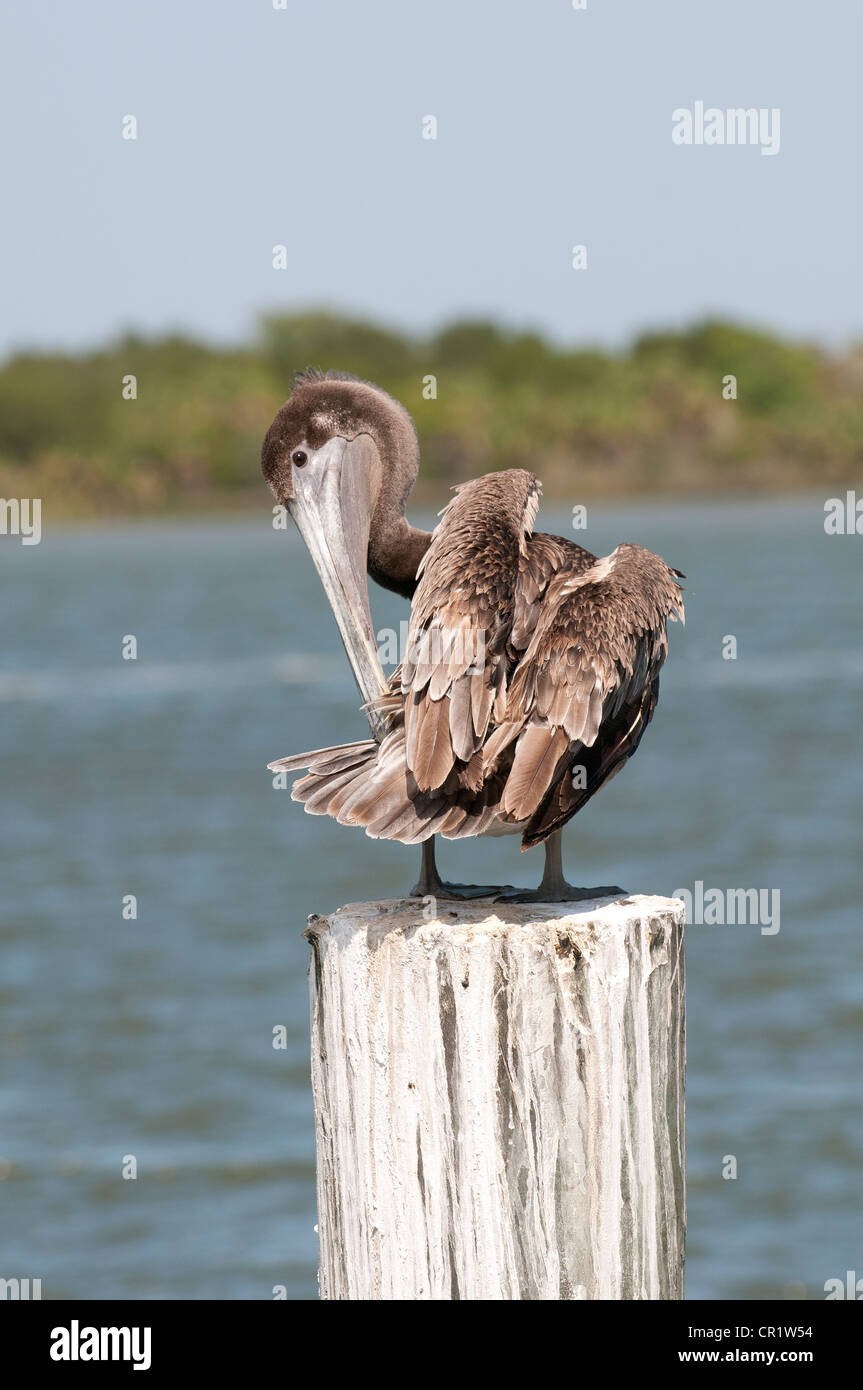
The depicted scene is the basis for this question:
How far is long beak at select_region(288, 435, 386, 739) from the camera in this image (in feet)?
12.6

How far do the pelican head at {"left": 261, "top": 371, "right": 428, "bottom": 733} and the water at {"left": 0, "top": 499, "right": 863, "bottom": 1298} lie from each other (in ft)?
15.9

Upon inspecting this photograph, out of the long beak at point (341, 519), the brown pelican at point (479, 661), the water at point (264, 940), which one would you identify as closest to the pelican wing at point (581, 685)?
the brown pelican at point (479, 661)

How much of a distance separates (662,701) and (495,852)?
9.09 m

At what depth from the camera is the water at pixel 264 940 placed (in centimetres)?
909

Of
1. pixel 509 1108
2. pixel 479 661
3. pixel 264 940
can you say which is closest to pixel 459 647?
pixel 479 661

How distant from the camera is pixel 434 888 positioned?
3584 millimetres

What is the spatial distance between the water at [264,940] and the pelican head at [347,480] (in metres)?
4.85

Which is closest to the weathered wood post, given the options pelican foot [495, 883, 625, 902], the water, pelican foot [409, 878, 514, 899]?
pelican foot [495, 883, 625, 902]

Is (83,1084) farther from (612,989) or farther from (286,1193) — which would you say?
(612,989)

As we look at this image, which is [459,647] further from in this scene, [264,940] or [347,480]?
[264,940]

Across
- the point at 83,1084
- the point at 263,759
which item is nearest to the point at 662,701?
the point at 263,759

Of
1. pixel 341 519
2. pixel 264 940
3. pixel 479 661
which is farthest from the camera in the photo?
pixel 264 940

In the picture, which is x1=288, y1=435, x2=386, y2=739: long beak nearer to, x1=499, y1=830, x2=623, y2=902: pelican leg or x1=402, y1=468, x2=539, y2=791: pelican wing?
x1=402, y1=468, x2=539, y2=791: pelican wing

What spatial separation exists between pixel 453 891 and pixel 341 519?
0.93 metres
